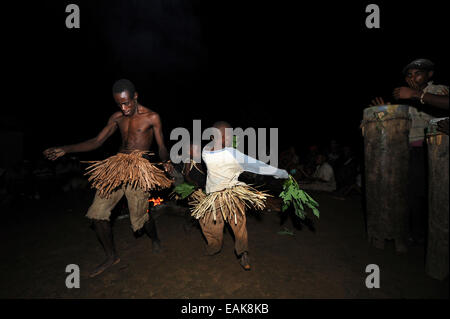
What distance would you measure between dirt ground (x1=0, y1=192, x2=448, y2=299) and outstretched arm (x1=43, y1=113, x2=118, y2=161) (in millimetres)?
1418

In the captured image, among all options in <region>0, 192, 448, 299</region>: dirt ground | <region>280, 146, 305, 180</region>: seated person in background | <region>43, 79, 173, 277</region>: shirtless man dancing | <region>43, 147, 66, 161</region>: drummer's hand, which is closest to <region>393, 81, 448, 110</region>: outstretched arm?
<region>0, 192, 448, 299</region>: dirt ground

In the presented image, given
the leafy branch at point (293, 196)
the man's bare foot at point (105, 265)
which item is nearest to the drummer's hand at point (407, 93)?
the leafy branch at point (293, 196)

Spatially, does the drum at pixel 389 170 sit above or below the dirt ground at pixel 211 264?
above

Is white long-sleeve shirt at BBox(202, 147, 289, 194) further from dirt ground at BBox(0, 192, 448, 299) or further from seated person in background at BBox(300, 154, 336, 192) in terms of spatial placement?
seated person in background at BBox(300, 154, 336, 192)

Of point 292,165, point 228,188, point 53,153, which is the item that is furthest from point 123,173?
point 292,165

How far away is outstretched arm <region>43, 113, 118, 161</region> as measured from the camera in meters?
2.62

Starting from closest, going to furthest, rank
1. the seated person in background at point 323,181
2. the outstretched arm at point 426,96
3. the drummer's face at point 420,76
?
1. the outstretched arm at point 426,96
2. the drummer's face at point 420,76
3. the seated person in background at point 323,181

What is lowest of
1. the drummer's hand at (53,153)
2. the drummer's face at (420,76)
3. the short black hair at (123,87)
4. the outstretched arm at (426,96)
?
the drummer's hand at (53,153)

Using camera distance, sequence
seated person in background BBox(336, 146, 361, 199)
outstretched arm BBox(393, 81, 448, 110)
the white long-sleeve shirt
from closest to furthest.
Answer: outstretched arm BBox(393, 81, 448, 110)
the white long-sleeve shirt
seated person in background BBox(336, 146, 361, 199)

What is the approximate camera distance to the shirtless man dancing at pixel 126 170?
264 centimetres

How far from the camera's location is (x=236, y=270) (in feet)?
8.63

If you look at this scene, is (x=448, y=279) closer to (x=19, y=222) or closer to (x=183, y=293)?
(x=183, y=293)

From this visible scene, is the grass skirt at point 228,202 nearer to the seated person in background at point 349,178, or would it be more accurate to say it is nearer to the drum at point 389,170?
the drum at point 389,170
